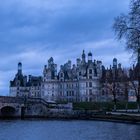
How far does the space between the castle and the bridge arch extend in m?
32.3

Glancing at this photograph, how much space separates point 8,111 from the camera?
278 feet

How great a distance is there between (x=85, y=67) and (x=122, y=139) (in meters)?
90.0

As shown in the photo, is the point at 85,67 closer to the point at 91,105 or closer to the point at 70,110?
the point at 91,105

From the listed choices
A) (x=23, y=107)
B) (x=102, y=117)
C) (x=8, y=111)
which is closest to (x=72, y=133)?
(x=102, y=117)

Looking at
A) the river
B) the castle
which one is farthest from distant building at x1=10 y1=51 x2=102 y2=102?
the river

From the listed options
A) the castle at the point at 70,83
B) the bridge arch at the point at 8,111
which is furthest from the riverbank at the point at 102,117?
the castle at the point at 70,83

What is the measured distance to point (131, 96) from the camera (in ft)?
382

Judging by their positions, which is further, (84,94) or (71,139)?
(84,94)

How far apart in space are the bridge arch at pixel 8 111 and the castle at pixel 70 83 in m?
32.3

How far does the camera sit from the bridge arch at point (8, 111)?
82.1 m

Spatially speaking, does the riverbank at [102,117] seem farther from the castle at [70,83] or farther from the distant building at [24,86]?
the distant building at [24,86]

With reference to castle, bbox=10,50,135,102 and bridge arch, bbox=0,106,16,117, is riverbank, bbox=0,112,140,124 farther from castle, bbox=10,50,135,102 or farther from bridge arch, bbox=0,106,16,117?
castle, bbox=10,50,135,102

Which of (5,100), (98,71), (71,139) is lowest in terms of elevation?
(71,139)

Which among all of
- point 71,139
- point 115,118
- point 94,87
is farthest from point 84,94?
point 71,139
